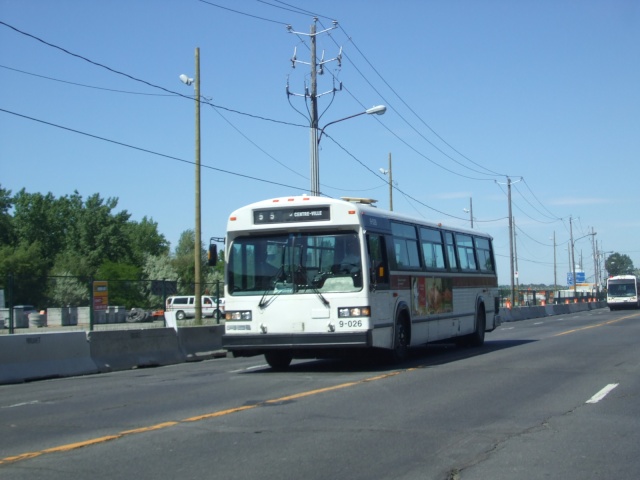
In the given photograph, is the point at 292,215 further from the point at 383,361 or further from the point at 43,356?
the point at 43,356

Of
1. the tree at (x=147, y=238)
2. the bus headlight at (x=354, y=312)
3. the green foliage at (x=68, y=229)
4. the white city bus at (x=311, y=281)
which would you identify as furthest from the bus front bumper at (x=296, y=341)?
the tree at (x=147, y=238)

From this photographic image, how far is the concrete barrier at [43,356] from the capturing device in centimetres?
1541

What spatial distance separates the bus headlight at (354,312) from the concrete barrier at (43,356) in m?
5.77

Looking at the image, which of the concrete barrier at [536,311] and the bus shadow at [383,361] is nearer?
the bus shadow at [383,361]

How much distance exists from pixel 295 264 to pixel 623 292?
54.1 meters

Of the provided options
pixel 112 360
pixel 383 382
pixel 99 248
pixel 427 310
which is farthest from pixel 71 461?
pixel 99 248

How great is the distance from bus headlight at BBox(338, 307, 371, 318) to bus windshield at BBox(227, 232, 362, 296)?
1.18ft

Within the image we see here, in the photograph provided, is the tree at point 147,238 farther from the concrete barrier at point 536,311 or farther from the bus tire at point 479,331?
the bus tire at point 479,331

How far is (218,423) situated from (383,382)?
4.51 metres

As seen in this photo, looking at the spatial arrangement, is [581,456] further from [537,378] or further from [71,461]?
[537,378]

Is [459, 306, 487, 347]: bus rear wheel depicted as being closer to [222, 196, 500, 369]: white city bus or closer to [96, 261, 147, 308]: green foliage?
[222, 196, 500, 369]: white city bus

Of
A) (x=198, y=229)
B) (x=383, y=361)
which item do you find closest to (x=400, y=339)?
(x=383, y=361)

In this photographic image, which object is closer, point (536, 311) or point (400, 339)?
point (400, 339)

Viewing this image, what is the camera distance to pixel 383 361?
57.8 feet
